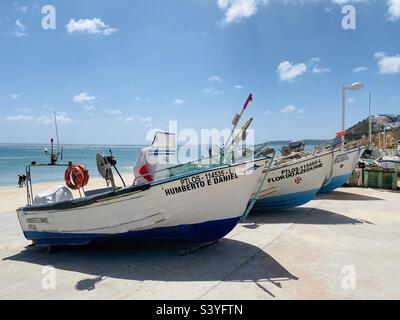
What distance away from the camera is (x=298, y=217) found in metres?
9.19

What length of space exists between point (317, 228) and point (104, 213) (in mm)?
5116

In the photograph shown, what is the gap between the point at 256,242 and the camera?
22.1ft

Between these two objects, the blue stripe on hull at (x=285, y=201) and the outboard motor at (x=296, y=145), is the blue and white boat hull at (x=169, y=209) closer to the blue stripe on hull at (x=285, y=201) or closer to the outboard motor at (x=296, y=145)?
the blue stripe on hull at (x=285, y=201)

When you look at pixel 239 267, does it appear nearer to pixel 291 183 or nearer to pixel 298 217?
pixel 298 217

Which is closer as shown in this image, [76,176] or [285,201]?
[76,176]

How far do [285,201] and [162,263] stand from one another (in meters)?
5.65

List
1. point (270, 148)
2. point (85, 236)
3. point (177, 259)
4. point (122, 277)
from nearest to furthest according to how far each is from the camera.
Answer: point (122, 277), point (177, 259), point (85, 236), point (270, 148)

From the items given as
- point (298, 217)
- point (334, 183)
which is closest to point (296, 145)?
point (334, 183)

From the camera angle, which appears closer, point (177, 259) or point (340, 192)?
point (177, 259)

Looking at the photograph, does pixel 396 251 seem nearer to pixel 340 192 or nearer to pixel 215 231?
pixel 215 231

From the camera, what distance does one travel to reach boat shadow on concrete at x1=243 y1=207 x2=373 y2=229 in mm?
8500

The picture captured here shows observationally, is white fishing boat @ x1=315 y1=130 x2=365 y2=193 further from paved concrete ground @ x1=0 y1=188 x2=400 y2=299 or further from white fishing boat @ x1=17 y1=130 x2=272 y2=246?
white fishing boat @ x1=17 y1=130 x2=272 y2=246

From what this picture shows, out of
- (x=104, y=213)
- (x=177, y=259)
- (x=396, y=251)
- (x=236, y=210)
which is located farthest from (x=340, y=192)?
(x=104, y=213)

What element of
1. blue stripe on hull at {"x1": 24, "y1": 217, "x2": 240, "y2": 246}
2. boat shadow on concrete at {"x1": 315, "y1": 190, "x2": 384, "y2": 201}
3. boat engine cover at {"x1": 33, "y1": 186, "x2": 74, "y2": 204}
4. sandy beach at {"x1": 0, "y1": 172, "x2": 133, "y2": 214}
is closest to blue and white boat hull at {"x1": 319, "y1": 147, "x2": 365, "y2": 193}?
boat shadow on concrete at {"x1": 315, "y1": 190, "x2": 384, "y2": 201}
